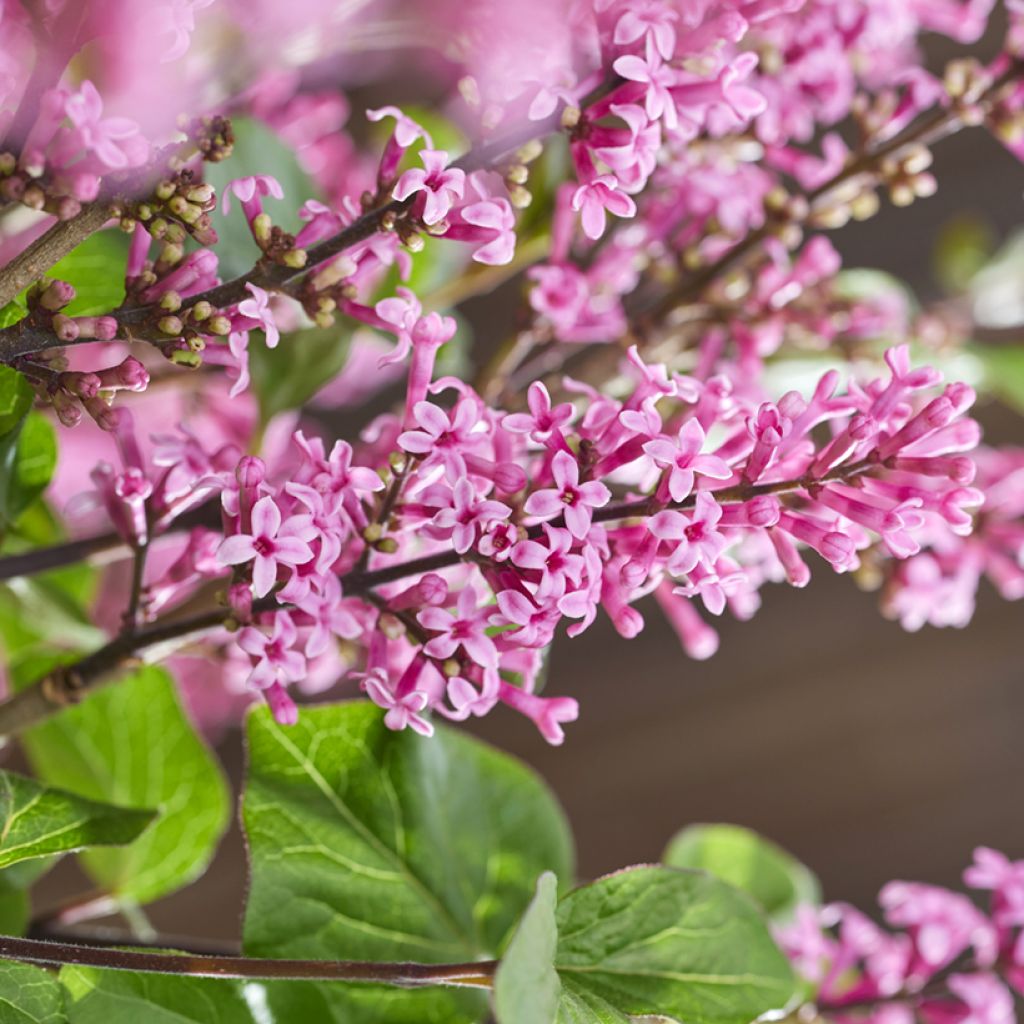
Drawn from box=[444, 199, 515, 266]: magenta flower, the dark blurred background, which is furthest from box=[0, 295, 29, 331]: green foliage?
the dark blurred background

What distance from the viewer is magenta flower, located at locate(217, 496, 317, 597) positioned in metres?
0.28

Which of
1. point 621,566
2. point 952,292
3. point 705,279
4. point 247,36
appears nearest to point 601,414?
point 621,566

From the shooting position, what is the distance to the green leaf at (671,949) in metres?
0.35

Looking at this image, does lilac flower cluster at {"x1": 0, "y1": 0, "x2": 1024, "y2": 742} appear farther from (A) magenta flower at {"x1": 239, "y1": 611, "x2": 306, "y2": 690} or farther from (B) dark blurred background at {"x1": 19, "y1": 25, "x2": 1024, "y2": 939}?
(B) dark blurred background at {"x1": 19, "y1": 25, "x2": 1024, "y2": 939}

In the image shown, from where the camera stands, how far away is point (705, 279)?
0.46 meters

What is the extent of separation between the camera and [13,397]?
0.32 metres

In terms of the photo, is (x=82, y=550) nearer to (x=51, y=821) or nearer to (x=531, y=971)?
(x=51, y=821)

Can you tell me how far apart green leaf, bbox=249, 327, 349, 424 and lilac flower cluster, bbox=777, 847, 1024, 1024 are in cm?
30

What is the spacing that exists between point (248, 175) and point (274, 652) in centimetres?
21

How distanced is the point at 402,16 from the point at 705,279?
170 mm

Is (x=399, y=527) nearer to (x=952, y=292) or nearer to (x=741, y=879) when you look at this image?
(x=741, y=879)

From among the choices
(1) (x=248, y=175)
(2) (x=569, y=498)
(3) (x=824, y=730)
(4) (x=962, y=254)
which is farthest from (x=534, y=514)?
(3) (x=824, y=730)

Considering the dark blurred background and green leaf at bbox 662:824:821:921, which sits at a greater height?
A: green leaf at bbox 662:824:821:921

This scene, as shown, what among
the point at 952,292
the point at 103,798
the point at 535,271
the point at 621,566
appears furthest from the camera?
the point at 952,292
